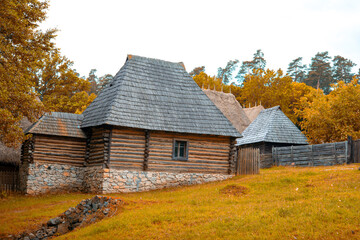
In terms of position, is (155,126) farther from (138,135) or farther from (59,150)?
(59,150)

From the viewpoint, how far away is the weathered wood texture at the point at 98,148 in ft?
74.3

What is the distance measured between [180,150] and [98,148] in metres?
5.14

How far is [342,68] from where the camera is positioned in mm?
84250

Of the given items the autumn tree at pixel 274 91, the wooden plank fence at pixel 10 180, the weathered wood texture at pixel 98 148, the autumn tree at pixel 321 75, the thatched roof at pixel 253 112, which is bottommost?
the wooden plank fence at pixel 10 180

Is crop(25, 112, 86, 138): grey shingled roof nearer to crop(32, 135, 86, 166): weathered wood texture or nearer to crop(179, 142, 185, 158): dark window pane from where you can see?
crop(32, 135, 86, 166): weathered wood texture

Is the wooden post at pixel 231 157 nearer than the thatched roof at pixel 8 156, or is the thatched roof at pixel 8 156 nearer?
the thatched roof at pixel 8 156

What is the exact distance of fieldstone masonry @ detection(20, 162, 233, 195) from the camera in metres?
22.3

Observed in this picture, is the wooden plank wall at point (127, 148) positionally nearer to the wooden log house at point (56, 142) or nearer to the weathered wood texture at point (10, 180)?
the wooden log house at point (56, 142)

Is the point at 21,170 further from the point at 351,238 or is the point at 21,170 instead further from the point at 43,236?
the point at 351,238

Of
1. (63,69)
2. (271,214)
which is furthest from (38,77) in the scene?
(271,214)

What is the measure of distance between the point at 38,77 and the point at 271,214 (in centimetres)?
3382

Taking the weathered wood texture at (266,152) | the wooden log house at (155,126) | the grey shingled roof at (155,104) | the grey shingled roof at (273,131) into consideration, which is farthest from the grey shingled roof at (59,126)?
the grey shingled roof at (273,131)

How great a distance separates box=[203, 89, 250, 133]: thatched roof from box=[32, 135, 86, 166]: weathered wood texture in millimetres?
26604

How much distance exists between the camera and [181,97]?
27.0m
